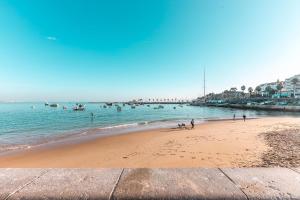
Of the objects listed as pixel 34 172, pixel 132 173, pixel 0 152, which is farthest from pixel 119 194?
pixel 0 152

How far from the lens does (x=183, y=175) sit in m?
2.15

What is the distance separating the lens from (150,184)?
1932 mm

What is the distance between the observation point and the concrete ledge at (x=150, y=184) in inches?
67.5

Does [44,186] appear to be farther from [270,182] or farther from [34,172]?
[270,182]

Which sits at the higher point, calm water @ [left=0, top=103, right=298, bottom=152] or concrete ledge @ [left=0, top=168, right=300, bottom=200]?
concrete ledge @ [left=0, top=168, right=300, bottom=200]

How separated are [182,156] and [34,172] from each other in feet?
35.3

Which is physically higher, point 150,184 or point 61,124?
point 150,184

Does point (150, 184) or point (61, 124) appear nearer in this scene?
point (150, 184)

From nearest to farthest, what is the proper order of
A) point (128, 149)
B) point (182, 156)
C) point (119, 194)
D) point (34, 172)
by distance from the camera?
point (119, 194) < point (34, 172) < point (182, 156) < point (128, 149)

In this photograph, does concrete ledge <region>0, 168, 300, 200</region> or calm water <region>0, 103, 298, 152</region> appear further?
calm water <region>0, 103, 298, 152</region>

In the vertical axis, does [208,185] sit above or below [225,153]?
above

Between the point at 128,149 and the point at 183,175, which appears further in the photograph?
the point at 128,149

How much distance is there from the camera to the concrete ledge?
1.71 metres

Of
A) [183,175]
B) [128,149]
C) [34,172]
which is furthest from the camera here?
[128,149]
